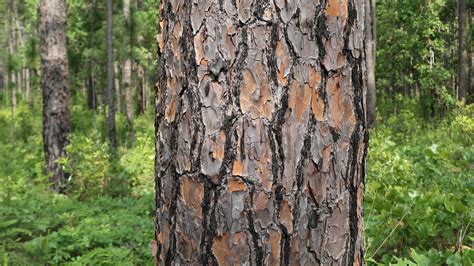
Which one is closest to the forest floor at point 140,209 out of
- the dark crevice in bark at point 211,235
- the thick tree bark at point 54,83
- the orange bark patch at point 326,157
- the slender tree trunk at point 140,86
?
the thick tree bark at point 54,83

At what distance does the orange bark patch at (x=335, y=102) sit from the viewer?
1366mm

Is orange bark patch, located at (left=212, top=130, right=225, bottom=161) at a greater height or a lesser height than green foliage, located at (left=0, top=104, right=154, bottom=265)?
greater

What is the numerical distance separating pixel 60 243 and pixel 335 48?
409 cm

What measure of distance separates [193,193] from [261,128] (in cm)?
25

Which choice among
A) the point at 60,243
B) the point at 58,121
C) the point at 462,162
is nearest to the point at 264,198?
the point at 60,243

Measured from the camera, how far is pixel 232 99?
4.33ft

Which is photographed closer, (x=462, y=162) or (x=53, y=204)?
(x=462, y=162)

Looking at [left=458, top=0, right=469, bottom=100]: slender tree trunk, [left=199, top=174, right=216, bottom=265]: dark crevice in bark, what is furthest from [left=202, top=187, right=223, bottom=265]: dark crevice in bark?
[left=458, top=0, right=469, bottom=100]: slender tree trunk

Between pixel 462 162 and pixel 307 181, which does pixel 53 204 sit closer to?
pixel 462 162

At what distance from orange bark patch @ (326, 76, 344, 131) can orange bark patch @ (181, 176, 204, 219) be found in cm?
40

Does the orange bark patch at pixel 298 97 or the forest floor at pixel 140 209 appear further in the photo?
the forest floor at pixel 140 209

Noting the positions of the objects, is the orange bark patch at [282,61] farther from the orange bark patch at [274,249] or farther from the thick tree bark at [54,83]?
the thick tree bark at [54,83]

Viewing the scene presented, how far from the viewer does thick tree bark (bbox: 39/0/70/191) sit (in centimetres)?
774

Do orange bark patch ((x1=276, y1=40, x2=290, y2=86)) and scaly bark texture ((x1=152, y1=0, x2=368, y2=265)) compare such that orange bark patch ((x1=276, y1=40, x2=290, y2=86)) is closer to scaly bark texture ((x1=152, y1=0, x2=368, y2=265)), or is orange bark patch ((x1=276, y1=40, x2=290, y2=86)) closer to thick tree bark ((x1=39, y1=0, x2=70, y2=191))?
scaly bark texture ((x1=152, y1=0, x2=368, y2=265))
